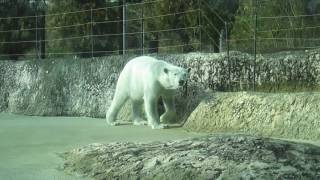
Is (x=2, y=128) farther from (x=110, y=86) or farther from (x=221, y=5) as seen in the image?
(x=221, y=5)

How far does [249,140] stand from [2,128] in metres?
5.99

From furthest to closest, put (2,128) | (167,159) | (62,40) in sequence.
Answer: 1. (62,40)
2. (2,128)
3. (167,159)

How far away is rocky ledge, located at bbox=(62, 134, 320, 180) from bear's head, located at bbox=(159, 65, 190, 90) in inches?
157

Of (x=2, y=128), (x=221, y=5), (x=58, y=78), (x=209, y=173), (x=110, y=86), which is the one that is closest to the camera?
(x=209, y=173)

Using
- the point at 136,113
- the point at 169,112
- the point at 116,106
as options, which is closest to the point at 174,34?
the point at 136,113

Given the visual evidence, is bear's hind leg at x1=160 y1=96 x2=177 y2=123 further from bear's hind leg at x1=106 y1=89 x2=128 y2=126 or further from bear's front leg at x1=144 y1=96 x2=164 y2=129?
bear's hind leg at x1=106 y1=89 x2=128 y2=126

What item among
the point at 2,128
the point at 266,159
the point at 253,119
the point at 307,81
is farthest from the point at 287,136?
the point at 2,128

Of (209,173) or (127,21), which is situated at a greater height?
(127,21)

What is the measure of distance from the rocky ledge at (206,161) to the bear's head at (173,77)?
400 centimetres

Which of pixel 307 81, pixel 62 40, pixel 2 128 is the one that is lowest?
pixel 2 128

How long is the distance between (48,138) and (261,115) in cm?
321

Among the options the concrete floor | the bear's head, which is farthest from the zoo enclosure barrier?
the concrete floor

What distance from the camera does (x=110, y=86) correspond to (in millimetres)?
13375

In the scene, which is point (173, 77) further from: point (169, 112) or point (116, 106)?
point (116, 106)
